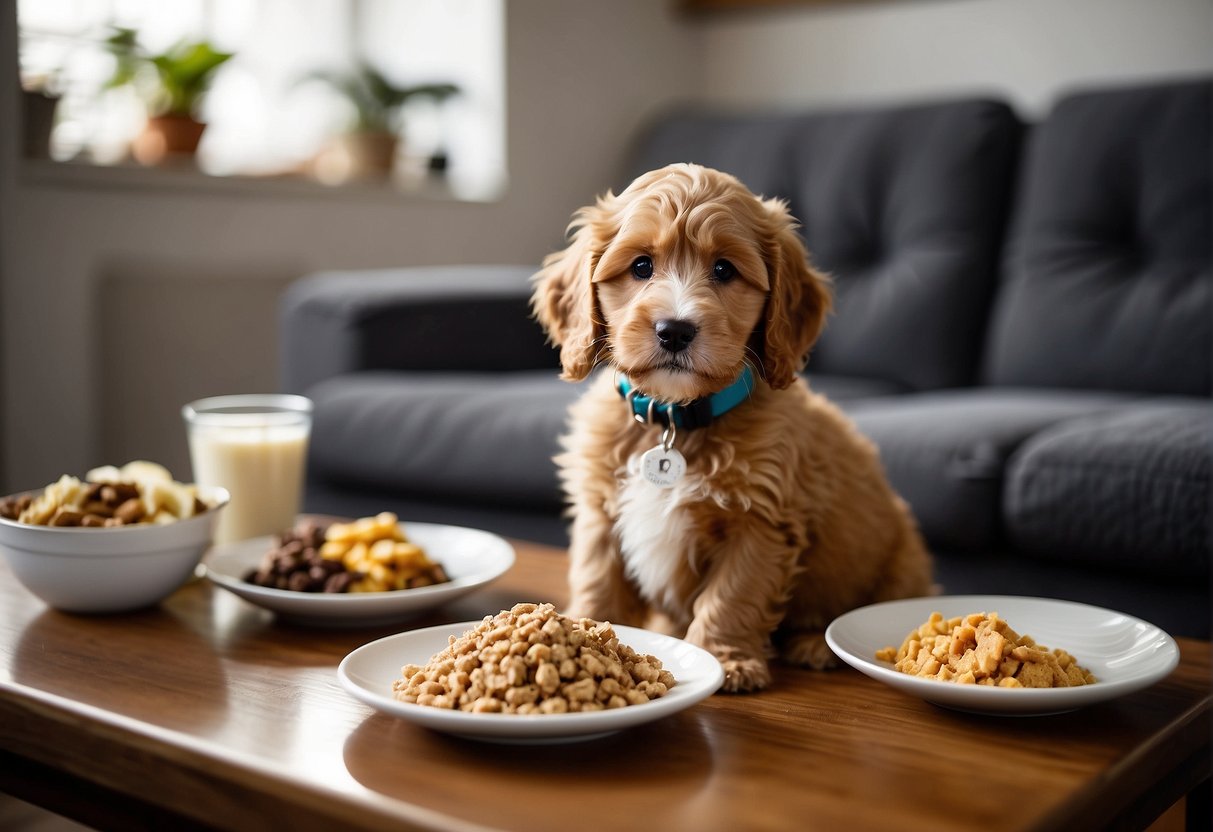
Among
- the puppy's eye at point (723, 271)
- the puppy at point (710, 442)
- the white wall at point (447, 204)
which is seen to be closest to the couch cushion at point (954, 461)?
the puppy at point (710, 442)

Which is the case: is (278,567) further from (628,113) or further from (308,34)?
(628,113)

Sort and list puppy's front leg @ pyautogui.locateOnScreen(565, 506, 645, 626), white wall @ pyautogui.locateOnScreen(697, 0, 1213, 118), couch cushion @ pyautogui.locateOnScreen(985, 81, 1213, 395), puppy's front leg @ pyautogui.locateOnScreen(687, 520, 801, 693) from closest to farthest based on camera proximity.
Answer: puppy's front leg @ pyautogui.locateOnScreen(687, 520, 801, 693) → puppy's front leg @ pyautogui.locateOnScreen(565, 506, 645, 626) → couch cushion @ pyautogui.locateOnScreen(985, 81, 1213, 395) → white wall @ pyautogui.locateOnScreen(697, 0, 1213, 118)

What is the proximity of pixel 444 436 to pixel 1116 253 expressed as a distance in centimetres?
161

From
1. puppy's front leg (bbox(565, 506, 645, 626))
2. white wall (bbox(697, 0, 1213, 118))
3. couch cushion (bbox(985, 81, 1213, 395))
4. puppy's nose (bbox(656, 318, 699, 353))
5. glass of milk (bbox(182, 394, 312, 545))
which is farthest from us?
white wall (bbox(697, 0, 1213, 118))

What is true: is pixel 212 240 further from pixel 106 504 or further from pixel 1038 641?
pixel 1038 641

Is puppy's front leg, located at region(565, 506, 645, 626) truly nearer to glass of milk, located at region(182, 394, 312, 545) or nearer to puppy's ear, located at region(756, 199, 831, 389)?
puppy's ear, located at region(756, 199, 831, 389)

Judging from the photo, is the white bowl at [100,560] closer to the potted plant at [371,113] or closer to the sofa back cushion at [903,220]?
the sofa back cushion at [903,220]

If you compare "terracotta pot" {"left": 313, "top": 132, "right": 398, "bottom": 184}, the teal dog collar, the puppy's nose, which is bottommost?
the teal dog collar

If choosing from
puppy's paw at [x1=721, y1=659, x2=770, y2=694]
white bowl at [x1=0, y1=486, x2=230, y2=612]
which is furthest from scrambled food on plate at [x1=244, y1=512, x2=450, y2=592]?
puppy's paw at [x1=721, y1=659, x2=770, y2=694]

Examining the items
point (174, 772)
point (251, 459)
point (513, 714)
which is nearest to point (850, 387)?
point (251, 459)

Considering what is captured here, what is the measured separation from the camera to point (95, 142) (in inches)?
140

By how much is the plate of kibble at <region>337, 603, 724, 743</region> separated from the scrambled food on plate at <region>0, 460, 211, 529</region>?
46 cm

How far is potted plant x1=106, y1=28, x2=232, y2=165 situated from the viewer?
3.41 meters

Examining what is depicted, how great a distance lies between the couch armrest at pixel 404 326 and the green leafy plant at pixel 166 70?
910 mm
